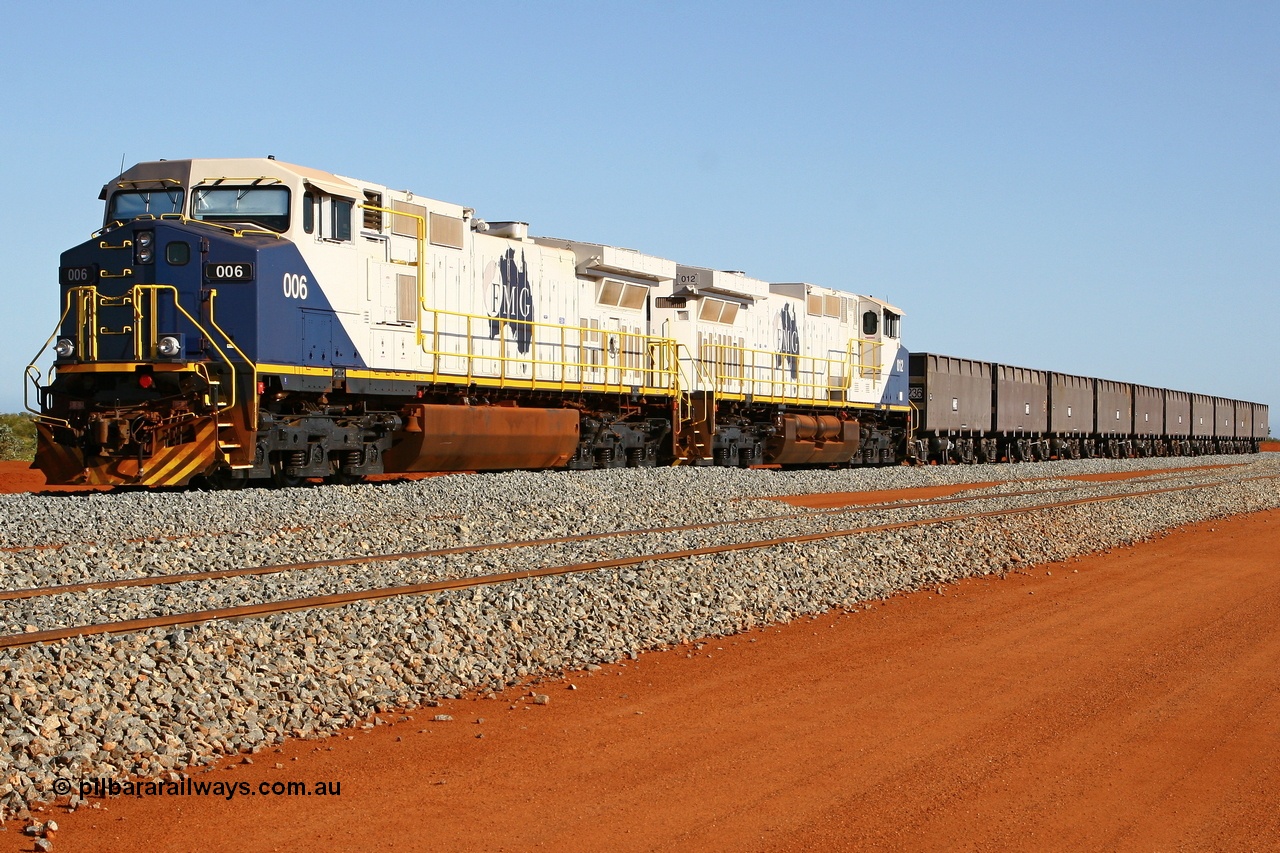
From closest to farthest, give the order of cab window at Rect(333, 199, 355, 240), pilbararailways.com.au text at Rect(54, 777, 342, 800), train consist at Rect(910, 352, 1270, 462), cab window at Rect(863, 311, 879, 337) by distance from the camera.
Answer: pilbararailways.com.au text at Rect(54, 777, 342, 800), cab window at Rect(333, 199, 355, 240), cab window at Rect(863, 311, 879, 337), train consist at Rect(910, 352, 1270, 462)

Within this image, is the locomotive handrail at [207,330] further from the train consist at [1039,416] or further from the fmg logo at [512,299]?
the train consist at [1039,416]

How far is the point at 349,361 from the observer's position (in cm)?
1625

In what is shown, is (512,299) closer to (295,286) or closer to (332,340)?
(332,340)

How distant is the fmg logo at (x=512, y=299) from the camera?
61.3ft

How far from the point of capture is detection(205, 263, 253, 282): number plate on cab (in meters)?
14.8

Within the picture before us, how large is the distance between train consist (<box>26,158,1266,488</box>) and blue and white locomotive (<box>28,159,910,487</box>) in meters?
0.03

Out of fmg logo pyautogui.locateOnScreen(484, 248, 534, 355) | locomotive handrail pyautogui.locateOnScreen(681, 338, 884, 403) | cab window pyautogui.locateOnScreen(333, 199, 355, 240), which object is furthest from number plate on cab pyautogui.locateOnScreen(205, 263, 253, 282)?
locomotive handrail pyautogui.locateOnScreen(681, 338, 884, 403)

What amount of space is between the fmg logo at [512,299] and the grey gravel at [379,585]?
236cm

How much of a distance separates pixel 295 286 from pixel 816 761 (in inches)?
447

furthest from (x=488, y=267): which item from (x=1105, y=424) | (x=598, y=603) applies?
(x=1105, y=424)

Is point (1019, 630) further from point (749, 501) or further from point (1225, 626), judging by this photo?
point (749, 501)

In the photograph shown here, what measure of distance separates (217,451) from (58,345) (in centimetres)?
266

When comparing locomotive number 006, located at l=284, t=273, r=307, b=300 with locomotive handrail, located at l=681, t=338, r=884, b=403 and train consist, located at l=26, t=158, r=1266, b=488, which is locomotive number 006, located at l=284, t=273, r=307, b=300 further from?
locomotive handrail, located at l=681, t=338, r=884, b=403

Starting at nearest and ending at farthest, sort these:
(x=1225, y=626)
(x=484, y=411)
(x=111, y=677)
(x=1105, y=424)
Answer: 1. (x=111, y=677)
2. (x=1225, y=626)
3. (x=484, y=411)
4. (x=1105, y=424)
